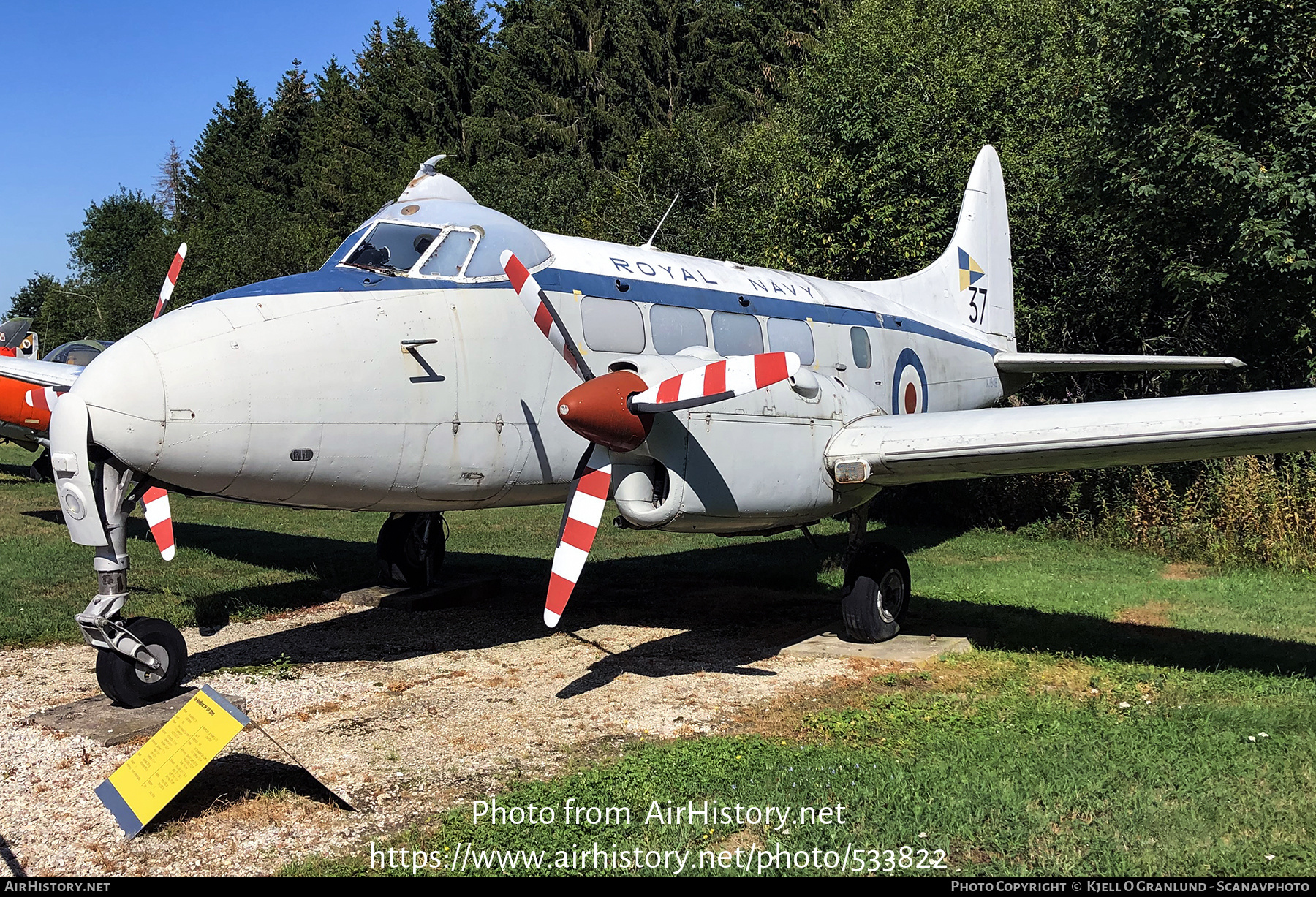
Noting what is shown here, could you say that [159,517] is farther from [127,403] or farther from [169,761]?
[169,761]

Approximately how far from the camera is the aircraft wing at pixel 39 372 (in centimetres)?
1425

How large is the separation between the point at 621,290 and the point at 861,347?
3.51 metres

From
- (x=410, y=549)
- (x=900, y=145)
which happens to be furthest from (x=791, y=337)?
(x=900, y=145)

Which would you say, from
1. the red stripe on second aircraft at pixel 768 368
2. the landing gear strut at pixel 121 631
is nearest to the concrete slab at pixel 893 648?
the red stripe on second aircraft at pixel 768 368

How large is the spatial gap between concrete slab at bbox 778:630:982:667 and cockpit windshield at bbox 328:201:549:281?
412 cm

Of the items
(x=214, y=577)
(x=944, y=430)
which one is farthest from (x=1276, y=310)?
(x=214, y=577)

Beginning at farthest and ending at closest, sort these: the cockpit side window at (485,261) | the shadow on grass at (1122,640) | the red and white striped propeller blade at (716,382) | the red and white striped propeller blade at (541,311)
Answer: the shadow on grass at (1122,640) → the cockpit side window at (485,261) → the red and white striped propeller blade at (541,311) → the red and white striped propeller blade at (716,382)

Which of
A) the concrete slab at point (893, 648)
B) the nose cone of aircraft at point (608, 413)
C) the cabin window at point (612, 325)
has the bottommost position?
the concrete slab at point (893, 648)

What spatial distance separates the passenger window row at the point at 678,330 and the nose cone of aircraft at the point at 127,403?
324cm

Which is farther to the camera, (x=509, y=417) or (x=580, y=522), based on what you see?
(x=509, y=417)

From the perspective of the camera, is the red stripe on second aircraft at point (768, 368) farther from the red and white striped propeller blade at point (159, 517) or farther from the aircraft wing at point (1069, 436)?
the red and white striped propeller blade at point (159, 517)

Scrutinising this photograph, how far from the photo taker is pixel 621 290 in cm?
839

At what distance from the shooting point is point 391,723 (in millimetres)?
6625

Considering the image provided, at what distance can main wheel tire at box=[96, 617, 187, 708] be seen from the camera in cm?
659
